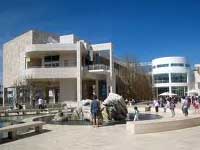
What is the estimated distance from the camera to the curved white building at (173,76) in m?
90.9

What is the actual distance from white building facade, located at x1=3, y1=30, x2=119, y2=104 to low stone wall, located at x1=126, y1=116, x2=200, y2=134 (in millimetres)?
33979

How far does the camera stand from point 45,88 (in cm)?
5541

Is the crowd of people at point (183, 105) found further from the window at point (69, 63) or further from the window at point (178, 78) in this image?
the window at point (178, 78)

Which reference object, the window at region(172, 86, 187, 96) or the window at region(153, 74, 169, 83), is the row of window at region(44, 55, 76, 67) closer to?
the window at region(153, 74, 169, 83)

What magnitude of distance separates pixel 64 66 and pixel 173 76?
149ft

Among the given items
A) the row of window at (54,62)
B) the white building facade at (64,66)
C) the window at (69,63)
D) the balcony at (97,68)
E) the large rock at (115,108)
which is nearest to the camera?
the large rock at (115,108)

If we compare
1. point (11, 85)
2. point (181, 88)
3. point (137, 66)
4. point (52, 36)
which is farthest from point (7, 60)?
point (181, 88)

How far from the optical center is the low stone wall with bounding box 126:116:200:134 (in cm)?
1410

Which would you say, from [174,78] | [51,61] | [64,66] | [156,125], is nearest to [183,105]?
[156,125]

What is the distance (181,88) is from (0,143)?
271 feet

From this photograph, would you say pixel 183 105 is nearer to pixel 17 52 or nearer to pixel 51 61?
pixel 51 61

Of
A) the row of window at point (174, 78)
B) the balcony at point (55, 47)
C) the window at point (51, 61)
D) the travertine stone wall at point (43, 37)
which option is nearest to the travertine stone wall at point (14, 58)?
the travertine stone wall at point (43, 37)

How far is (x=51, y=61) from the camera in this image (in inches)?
2135

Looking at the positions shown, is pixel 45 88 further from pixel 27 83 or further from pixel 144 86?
pixel 144 86
